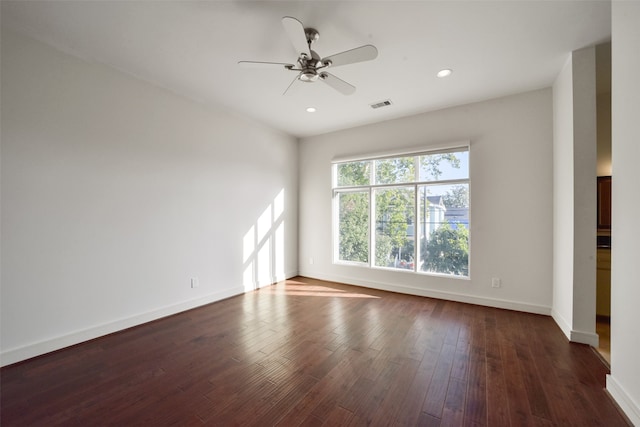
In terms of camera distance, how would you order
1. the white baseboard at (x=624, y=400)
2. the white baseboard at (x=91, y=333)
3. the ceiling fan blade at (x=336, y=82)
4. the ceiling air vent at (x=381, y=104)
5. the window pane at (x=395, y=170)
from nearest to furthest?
1. the white baseboard at (x=624, y=400)
2. the white baseboard at (x=91, y=333)
3. the ceiling fan blade at (x=336, y=82)
4. the ceiling air vent at (x=381, y=104)
5. the window pane at (x=395, y=170)

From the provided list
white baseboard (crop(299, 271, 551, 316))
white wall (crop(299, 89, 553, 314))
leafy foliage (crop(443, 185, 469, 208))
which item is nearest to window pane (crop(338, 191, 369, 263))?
white baseboard (crop(299, 271, 551, 316))

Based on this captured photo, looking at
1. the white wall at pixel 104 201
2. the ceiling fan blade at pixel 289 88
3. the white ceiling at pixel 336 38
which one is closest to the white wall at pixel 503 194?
the white ceiling at pixel 336 38

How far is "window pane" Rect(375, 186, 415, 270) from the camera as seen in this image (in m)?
4.30

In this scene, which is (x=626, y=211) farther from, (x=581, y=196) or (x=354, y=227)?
(x=354, y=227)

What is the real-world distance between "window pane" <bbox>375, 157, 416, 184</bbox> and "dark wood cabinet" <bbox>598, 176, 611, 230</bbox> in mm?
2274

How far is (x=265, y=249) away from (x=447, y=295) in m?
3.03

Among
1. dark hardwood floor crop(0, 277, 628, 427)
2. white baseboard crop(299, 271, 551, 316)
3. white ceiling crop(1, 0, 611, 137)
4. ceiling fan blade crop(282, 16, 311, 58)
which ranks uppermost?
white ceiling crop(1, 0, 611, 137)

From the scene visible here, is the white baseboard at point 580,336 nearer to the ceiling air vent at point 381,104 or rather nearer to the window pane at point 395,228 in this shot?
the window pane at point 395,228

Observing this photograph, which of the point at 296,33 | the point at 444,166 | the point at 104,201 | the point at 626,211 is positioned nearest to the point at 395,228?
the point at 444,166

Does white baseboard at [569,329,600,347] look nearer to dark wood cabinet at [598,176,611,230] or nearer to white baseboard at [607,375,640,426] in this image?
white baseboard at [607,375,640,426]

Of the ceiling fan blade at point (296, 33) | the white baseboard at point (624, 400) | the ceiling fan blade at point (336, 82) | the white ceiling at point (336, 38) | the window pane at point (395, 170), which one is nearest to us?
the white baseboard at point (624, 400)

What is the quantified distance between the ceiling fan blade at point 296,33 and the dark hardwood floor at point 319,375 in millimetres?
2558

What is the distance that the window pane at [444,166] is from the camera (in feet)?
12.6

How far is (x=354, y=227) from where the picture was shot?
4914 mm
